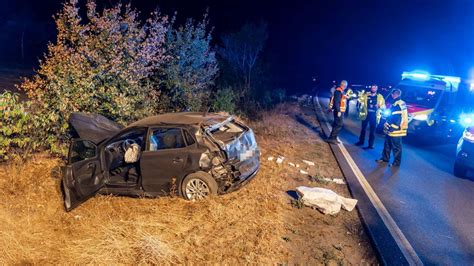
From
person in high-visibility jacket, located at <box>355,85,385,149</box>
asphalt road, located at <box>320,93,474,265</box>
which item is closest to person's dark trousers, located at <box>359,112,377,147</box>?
person in high-visibility jacket, located at <box>355,85,385,149</box>

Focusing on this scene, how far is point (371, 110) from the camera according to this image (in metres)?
9.97

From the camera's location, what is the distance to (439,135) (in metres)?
10.9

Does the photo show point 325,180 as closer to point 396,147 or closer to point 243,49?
point 396,147

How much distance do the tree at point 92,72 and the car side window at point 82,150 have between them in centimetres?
168

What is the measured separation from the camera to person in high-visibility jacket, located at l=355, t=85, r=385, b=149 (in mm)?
9688

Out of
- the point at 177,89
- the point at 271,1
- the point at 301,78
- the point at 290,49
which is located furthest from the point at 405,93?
the point at 290,49

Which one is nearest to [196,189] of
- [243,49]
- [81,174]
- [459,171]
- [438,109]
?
[81,174]

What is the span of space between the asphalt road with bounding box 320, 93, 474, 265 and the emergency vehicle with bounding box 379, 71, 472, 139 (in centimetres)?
108

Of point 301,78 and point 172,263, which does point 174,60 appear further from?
point 301,78

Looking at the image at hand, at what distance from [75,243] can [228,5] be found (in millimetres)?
29303

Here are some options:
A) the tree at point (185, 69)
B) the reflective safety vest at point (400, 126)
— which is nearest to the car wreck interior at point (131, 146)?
the tree at point (185, 69)

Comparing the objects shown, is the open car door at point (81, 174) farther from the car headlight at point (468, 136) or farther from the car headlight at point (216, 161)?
the car headlight at point (468, 136)

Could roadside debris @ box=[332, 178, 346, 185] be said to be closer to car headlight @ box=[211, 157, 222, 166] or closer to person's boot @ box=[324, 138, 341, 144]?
car headlight @ box=[211, 157, 222, 166]

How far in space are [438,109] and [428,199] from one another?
18.6 feet
